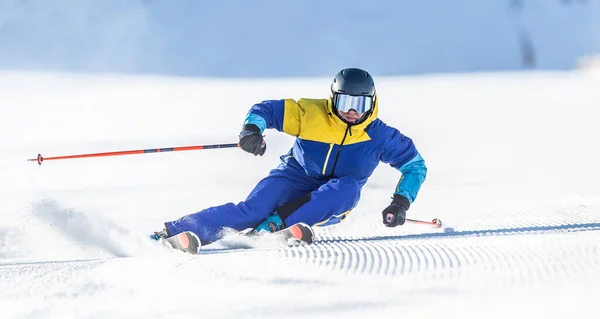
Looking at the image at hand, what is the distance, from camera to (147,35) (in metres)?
15.6

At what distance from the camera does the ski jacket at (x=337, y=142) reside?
342 centimetres

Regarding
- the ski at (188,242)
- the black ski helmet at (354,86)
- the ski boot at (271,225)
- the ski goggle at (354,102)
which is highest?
the black ski helmet at (354,86)

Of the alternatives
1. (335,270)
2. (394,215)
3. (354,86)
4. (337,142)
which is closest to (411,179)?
(394,215)

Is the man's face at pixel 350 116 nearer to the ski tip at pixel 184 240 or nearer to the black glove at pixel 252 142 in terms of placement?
the black glove at pixel 252 142

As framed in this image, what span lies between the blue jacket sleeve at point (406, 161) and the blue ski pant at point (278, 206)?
9.0 inches

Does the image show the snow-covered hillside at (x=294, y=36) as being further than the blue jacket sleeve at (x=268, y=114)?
Yes

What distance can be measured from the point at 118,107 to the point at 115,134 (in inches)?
88.9

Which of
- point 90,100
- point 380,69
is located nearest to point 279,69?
point 380,69

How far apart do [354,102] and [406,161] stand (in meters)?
0.43

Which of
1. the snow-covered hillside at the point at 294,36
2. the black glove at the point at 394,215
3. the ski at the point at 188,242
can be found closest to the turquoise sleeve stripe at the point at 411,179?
the black glove at the point at 394,215

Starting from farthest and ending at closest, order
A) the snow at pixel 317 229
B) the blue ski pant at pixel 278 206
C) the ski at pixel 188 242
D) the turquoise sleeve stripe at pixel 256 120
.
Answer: the turquoise sleeve stripe at pixel 256 120 < the blue ski pant at pixel 278 206 < the ski at pixel 188 242 < the snow at pixel 317 229

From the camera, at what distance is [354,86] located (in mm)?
3277

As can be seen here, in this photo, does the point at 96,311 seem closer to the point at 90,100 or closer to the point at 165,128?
the point at 165,128

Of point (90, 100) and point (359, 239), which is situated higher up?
point (90, 100)
